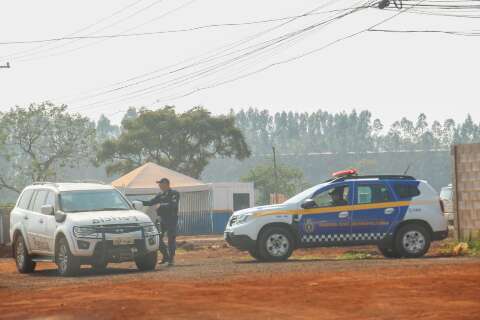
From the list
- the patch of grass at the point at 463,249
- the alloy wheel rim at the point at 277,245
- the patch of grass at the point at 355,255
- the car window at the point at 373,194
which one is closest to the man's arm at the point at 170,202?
the alloy wheel rim at the point at 277,245

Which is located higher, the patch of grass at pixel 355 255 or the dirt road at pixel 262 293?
the patch of grass at pixel 355 255

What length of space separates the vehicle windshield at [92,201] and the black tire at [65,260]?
80 cm

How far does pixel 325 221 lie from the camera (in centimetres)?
2203

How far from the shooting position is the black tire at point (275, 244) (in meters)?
22.0

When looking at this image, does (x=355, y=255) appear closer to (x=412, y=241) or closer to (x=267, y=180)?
(x=412, y=241)

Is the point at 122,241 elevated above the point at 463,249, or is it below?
above

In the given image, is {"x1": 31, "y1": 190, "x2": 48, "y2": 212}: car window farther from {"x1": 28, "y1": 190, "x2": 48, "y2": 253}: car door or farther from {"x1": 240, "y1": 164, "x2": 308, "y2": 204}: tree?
{"x1": 240, "y1": 164, "x2": 308, "y2": 204}: tree

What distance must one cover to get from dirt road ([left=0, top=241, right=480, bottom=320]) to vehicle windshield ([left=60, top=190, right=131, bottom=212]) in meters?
1.41

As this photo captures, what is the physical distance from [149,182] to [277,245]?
103 ft

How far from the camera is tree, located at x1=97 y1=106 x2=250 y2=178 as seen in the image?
93.8 meters

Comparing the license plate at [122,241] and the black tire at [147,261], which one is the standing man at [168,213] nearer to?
the black tire at [147,261]

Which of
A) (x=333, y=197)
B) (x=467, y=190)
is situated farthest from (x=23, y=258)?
(x=467, y=190)

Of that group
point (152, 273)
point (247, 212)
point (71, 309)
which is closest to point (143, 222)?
point (152, 273)

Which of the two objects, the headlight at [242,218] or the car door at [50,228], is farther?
the headlight at [242,218]
